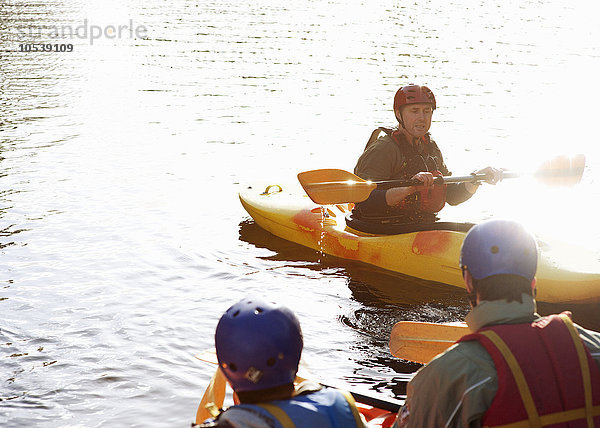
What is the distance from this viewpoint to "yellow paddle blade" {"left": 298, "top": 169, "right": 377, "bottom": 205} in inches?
249

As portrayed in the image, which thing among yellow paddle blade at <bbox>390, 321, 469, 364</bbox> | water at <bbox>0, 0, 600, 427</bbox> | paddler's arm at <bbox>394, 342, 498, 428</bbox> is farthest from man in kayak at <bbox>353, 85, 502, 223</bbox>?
paddler's arm at <bbox>394, 342, 498, 428</bbox>

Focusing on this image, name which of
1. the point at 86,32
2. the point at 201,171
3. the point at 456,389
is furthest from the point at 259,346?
the point at 86,32

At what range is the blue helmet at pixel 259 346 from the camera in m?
2.43

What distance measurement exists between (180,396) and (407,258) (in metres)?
2.55

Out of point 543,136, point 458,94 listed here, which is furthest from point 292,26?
point 543,136

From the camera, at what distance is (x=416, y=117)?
641 centimetres

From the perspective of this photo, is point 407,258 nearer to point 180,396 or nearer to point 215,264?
point 215,264

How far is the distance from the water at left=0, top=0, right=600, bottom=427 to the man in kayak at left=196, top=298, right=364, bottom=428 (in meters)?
2.44

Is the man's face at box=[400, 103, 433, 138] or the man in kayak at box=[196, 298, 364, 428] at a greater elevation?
the man's face at box=[400, 103, 433, 138]

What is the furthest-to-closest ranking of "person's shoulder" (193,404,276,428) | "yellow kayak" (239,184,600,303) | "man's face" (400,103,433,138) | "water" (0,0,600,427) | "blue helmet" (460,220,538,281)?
"man's face" (400,103,433,138) → "yellow kayak" (239,184,600,303) → "water" (0,0,600,427) → "blue helmet" (460,220,538,281) → "person's shoulder" (193,404,276,428)

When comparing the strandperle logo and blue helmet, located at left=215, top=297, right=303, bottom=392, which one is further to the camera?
the strandperle logo

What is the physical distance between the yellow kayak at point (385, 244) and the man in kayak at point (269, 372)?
151 inches


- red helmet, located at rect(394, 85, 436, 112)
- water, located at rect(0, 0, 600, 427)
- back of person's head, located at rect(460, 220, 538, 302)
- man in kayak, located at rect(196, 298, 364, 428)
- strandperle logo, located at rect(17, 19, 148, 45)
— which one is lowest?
water, located at rect(0, 0, 600, 427)

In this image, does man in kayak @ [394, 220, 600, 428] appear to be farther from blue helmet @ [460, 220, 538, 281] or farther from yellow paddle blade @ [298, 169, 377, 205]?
yellow paddle blade @ [298, 169, 377, 205]
